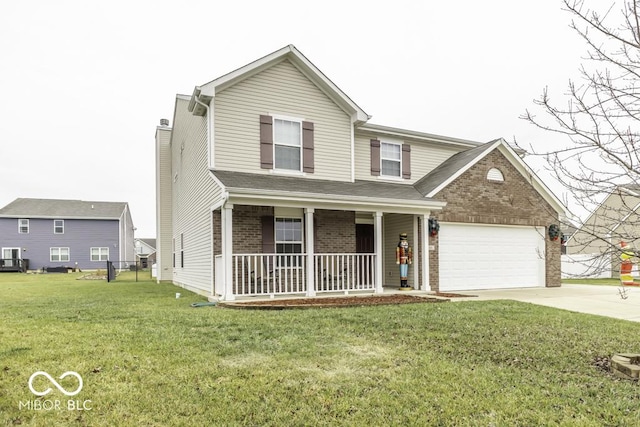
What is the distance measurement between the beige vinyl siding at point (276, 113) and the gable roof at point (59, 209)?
2886cm

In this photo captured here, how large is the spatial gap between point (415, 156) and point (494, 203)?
3212 millimetres

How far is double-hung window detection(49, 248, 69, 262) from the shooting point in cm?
3400

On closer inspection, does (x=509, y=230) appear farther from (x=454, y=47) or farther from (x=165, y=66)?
(x=165, y=66)

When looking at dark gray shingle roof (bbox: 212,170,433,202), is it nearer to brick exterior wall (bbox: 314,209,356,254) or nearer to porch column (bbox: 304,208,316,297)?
porch column (bbox: 304,208,316,297)

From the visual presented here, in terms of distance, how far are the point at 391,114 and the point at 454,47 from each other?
79.3 ft

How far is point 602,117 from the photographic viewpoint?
4176 millimetres

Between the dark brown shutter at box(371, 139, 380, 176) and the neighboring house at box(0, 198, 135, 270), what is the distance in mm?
29331

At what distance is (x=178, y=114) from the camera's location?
645 inches

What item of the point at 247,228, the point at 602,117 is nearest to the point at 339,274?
the point at 247,228

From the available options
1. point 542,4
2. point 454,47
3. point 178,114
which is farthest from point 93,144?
point 542,4

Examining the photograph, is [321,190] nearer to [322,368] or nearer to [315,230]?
[315,230]

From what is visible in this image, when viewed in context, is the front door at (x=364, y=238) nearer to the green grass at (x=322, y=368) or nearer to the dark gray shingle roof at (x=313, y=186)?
the dark gray shingle roof at (x=313, y=186)

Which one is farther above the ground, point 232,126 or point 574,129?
point 232,126

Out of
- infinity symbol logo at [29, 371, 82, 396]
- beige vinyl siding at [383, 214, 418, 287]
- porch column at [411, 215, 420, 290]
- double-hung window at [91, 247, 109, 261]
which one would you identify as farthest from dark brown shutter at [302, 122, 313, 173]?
double-hung window at [91, 247, 109, 261]
